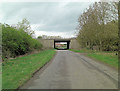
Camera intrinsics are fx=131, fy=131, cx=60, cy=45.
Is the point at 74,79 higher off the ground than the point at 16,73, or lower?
lower

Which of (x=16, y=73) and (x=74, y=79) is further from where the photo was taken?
(x=16, y=73)

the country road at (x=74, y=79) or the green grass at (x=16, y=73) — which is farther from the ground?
the green grass at (x=16, y=73)

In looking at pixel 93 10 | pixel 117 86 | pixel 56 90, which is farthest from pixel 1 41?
pixel 93 10

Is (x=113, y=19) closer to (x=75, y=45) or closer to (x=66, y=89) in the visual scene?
(x=66, y=89)

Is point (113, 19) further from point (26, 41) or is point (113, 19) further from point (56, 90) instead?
point (26, 41)

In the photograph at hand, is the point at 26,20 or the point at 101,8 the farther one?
the point at 26,20

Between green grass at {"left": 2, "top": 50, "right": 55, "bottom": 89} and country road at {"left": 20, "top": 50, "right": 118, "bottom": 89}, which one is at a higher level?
green grass at {"left": 2, "top": 50, "right": 55, "bottom": 89}

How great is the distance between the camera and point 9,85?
5.63 m

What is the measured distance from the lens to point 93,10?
28.9m

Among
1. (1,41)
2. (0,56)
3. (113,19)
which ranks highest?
(113,19)

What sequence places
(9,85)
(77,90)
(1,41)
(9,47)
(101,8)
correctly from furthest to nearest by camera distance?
(101,8) < (9,47) < (1,41) < (9,85) < (77,90)

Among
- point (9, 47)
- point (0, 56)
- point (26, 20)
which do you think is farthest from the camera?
point (26, 20)

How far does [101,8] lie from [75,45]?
33.9 m

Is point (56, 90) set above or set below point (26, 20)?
below
